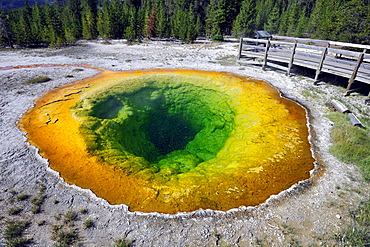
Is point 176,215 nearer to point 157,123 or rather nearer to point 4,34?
point 157,123

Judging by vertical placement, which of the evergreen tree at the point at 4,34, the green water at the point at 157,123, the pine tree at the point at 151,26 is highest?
the pine tree at the point at 151,26

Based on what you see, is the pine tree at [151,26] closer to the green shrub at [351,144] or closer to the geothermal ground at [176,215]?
the geothermal ground at [176,215]

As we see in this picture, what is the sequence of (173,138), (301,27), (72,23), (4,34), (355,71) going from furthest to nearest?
(72,23) < (301,27) < (4,34) < (173,138) < (355,71)

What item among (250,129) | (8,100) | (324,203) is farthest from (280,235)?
(8,100)

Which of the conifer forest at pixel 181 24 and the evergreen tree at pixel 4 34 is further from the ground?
the conifer forest at pixel 181 24

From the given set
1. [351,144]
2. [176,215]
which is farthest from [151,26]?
[176,215]

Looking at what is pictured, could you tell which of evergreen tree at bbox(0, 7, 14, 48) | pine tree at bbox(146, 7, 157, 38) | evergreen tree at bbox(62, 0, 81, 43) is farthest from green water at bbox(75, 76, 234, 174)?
pine tree at bbox(146, 7, 157, 38)

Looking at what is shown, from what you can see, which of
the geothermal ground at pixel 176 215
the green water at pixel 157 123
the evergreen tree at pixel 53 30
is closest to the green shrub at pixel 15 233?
the geothermal ground at pixel 176 215

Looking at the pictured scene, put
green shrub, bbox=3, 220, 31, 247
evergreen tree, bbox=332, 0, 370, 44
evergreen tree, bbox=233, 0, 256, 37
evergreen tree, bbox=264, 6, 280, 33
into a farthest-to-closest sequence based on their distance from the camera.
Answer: evergreen tree, bbox=264, 6, 280, 33 → evergreen tree, bbox=233, 0, 256, 37 → evergreen tree, bbox=332, 0, 370, 44 → green shrub, bbox=3, 220, 31, 247

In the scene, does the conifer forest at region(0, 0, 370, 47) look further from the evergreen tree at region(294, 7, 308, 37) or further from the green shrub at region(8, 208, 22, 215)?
the green shrub at region(8, 208, 22, 215)
